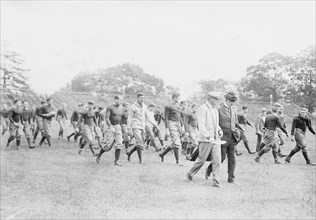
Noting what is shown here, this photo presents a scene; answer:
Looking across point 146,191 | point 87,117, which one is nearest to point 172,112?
point 146,191

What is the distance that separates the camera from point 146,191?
8.88m

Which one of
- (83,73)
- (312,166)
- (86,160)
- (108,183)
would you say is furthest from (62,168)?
(83,73)

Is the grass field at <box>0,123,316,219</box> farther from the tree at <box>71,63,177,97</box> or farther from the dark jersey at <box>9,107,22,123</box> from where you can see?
the tree at <box>71,63,177,97</box>

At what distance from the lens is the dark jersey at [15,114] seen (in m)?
15.0

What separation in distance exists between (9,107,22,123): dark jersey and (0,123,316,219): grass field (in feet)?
8.31

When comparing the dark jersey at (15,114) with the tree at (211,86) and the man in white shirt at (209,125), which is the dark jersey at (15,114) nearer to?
the man in white shirt at (209,125)

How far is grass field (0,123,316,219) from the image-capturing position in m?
7.45

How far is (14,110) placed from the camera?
1498 cm

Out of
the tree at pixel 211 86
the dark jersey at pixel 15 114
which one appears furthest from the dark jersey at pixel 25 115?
A: the tree at pixel 211 86

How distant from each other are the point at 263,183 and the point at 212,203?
7.62ft

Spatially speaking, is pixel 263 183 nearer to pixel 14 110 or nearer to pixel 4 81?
pixel 14 110

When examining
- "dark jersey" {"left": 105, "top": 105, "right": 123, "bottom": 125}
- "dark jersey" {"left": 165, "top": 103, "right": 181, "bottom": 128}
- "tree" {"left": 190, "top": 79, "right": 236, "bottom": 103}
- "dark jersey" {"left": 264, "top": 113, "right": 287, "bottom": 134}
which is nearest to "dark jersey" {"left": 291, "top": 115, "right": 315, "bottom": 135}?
"dark jersey" {"left": 264, "top": 113, "right": 287, "bottom": 134}

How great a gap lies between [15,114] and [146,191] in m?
8.15

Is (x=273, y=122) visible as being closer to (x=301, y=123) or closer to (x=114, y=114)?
(x=301, y=123)
